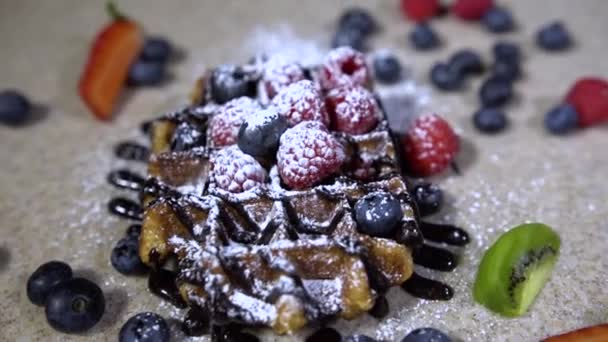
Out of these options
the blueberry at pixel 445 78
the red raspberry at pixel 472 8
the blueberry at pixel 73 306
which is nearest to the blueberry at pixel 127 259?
the blueberry at pixel 73 306

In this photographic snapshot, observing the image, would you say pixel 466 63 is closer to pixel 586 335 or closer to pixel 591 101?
pixel 591 101

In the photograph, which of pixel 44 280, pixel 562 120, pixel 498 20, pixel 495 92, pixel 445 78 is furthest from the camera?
pixel 498 20

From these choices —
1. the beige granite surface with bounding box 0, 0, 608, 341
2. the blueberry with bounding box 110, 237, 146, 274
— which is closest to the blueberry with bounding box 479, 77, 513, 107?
the beige granite surface with bounding box 0, 0, 608, 341

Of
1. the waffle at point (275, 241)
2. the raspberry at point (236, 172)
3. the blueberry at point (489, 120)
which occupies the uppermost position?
the blueberry at point (489, 120)

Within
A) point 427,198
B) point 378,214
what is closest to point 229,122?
point 378,214

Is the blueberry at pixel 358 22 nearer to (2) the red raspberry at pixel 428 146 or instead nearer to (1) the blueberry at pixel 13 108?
(2) the red raspberry at pixel 428 146

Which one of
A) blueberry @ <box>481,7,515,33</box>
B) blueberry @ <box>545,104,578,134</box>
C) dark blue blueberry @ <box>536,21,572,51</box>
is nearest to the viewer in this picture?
blueberry @ <box>545,104,578,134</box>

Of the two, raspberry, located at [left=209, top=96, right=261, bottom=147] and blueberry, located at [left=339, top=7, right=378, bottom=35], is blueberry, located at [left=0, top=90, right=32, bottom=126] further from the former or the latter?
blueberry, located at [left=339, top=7, right=378, bottom=35]
